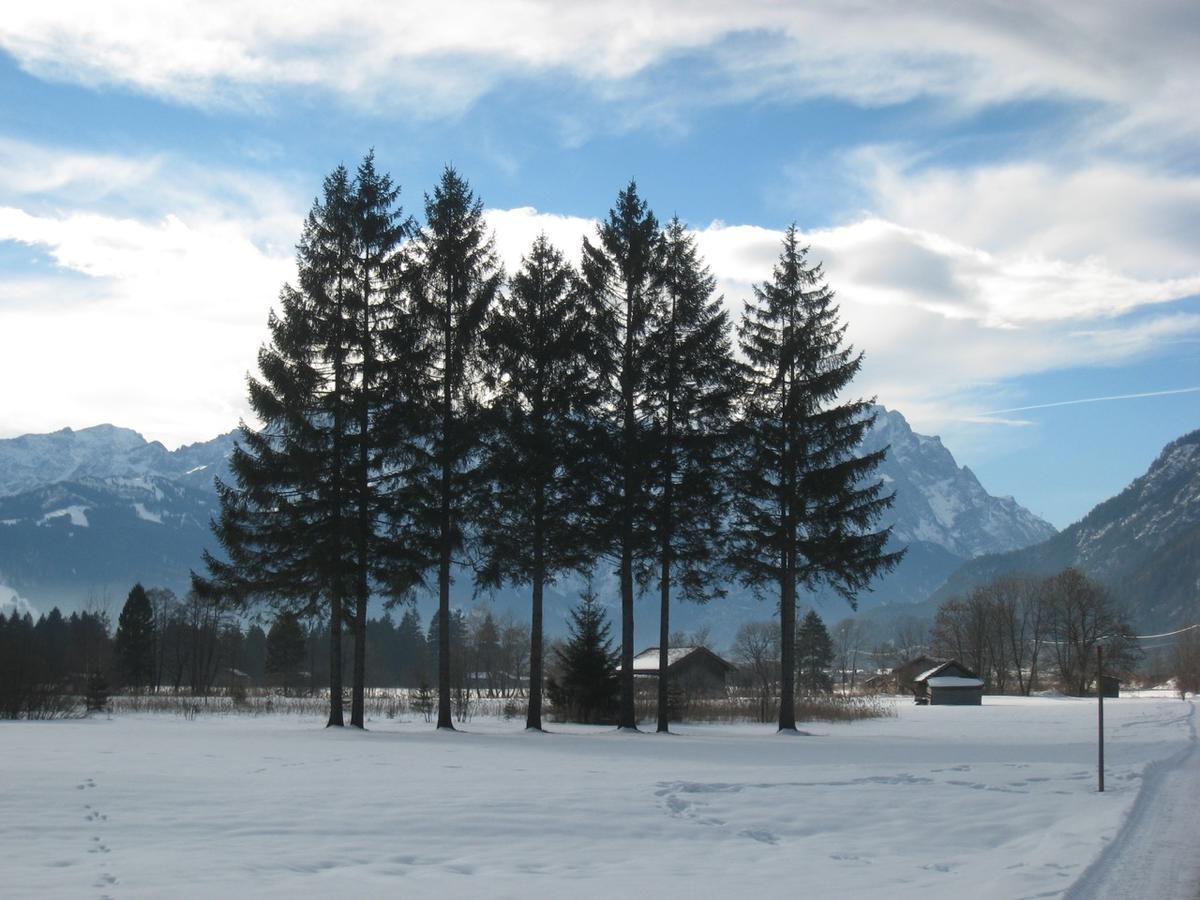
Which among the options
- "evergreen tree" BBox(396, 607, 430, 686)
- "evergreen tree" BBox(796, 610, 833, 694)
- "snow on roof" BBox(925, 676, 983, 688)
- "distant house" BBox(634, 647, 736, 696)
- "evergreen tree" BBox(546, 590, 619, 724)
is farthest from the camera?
"evergreen tree" BBox(396, 607, 430, 686)

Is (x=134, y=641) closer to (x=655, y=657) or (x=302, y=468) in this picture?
(x=655, y=657)

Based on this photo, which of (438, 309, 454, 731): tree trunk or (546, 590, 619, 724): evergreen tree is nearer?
(438, 309, 454, 731): tree trunk

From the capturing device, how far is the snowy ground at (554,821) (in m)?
8.46

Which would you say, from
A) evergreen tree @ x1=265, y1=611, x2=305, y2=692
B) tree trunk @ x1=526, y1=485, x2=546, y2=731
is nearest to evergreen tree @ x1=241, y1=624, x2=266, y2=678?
evergreen tree @ x1=265, y1=611, x2=305, y2=692

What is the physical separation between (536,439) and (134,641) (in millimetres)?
57659

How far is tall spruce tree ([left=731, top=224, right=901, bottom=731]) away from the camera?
29.7 metres

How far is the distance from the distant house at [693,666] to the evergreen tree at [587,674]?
2365 centimetres

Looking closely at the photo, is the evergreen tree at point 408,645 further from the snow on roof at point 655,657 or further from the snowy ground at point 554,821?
the snowy ground at point 554,821

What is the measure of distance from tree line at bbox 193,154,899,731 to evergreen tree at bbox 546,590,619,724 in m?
3.99

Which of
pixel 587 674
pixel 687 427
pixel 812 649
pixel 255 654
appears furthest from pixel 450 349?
pixel 255 654

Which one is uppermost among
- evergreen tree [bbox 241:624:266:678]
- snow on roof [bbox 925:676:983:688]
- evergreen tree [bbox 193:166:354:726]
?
evergreen tree [bbox 193:166:354:726]

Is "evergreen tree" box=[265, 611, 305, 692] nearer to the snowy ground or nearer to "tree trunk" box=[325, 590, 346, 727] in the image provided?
"tree trunk" box=[325, 590, 346, 727]

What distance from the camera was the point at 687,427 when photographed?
29.0 metres

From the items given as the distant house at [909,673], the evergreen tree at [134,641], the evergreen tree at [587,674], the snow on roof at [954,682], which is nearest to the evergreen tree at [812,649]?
the distant house at [909,673]
